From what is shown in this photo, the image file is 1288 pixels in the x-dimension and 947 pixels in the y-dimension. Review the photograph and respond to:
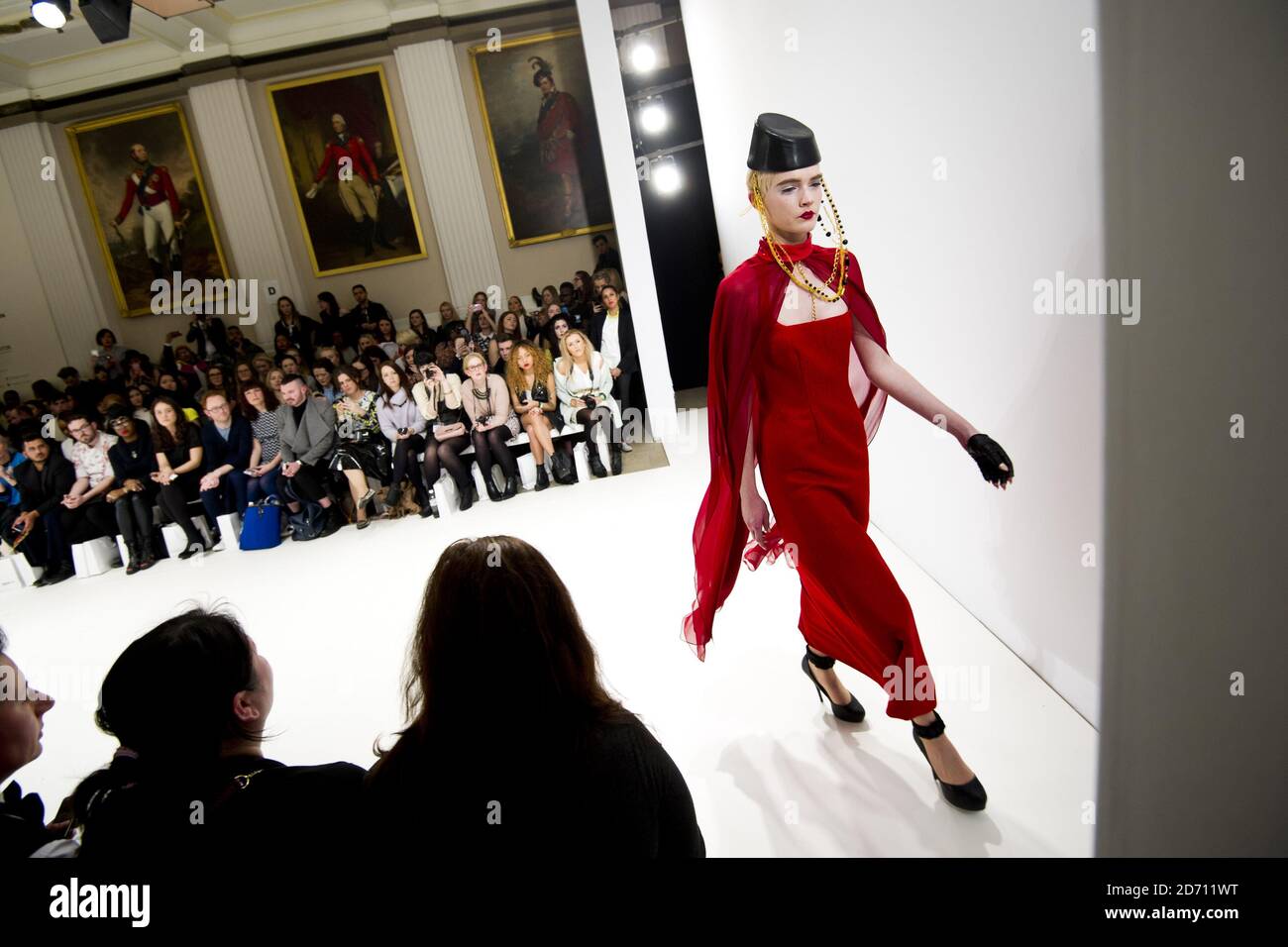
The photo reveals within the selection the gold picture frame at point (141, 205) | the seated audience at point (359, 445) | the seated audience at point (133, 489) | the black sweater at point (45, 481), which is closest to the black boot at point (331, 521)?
the seated audience at point (359, 445)

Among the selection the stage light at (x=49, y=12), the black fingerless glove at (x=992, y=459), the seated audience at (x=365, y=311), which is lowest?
the black fingerless glove at (x=992, y=459)

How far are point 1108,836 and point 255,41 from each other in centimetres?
1116

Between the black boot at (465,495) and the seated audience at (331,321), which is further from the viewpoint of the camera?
the seated audience at (331,321)

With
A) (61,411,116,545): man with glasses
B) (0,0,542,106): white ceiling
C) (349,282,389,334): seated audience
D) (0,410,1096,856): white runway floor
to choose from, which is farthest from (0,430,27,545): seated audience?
(0,0,542,106): white ceiling

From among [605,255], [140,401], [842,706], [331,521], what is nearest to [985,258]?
[842,706]

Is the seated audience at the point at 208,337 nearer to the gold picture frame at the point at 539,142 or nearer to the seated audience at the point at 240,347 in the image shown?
the seated audience at the point at 240,347

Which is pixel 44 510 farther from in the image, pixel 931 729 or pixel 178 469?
pixel 931 729

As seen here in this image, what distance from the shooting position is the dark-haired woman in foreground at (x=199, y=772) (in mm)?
1268

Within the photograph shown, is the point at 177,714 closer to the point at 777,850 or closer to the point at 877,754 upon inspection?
the point at 777,850

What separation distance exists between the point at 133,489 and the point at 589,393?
12.6 feet

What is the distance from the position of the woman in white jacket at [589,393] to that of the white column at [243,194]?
5.43 meters

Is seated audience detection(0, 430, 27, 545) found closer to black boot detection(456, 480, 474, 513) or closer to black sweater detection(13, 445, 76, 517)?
black sweater detection(13, 445, 76, 517)

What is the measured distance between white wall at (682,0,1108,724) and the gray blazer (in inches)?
172

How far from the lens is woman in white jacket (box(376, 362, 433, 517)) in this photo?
6051 millimetres
